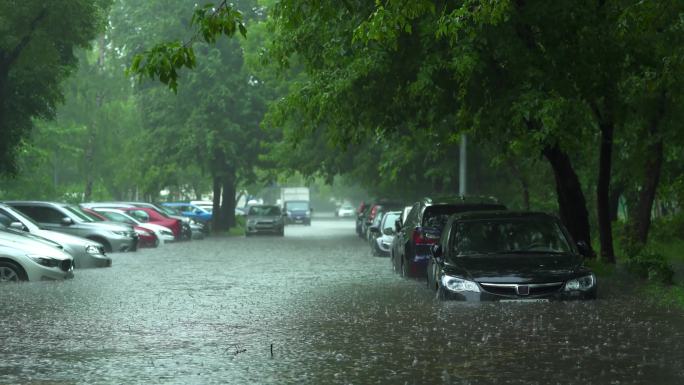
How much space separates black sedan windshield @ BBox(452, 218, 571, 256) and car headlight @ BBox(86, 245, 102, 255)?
1185cm

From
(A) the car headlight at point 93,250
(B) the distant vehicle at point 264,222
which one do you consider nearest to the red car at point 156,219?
(B) the distant vehicle at point 264,222

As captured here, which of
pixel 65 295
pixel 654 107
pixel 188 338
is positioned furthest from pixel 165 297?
pixel 654 107

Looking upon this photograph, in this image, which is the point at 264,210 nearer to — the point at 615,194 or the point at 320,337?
the point at 615,194

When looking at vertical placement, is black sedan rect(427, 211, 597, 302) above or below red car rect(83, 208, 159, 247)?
above

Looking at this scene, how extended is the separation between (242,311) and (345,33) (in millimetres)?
6652

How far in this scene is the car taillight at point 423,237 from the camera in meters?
20.5

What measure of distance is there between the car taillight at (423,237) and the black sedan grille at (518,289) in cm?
728

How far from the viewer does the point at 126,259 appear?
2909 centimetres

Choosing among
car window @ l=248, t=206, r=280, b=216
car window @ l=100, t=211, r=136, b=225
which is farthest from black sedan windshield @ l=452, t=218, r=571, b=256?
car window @ l=248, t=206, r=280, b=216

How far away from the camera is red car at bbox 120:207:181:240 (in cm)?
4412

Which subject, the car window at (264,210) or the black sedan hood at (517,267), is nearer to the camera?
the black sedan hood at (517,267)

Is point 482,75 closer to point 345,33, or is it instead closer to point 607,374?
point 345,33

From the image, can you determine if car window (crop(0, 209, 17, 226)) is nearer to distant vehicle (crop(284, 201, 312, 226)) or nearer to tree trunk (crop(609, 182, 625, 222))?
tree trunk (crop(609, 182, 625, 222))

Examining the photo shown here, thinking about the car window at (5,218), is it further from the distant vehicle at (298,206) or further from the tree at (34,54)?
the distant vehicle at (298,206)
